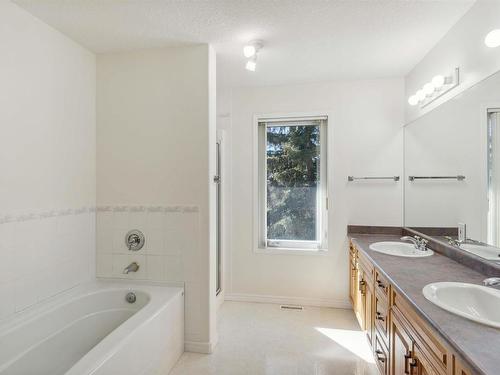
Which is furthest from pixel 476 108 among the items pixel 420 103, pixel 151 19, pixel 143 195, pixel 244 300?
pixel 244 300

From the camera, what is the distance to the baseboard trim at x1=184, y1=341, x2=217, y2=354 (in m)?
2.24

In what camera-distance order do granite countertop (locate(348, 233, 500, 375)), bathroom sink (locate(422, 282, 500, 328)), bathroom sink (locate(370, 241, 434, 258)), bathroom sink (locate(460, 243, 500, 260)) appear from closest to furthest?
granite countertop (locate(348, 233, 500, 375)), bathroom sink (locate(422, 282, 500, 328)), bathroom sink (locate(460, 243, 500, 260)), bathroom sink (locate(370, 241, 434, 258))

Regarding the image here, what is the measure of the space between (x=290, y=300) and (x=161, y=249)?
5.39ft

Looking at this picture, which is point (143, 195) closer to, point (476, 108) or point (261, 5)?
point (261, 5)

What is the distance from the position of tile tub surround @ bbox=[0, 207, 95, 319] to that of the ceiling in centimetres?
139

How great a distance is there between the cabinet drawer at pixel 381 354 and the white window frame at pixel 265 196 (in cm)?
119

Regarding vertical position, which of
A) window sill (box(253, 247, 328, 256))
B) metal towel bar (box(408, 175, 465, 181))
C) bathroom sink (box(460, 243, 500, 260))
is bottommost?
window sill (box(253, 247, 328, 256))

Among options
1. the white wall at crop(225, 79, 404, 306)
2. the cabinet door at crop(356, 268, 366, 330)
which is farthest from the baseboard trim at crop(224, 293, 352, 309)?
the cabinet door at crop(356, 268, 366, 330)

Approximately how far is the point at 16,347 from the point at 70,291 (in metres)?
0.56

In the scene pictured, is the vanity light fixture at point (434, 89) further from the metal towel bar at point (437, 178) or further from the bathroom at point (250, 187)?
the metal towel bar at point (437, 178)

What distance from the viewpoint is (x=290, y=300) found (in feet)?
10.2

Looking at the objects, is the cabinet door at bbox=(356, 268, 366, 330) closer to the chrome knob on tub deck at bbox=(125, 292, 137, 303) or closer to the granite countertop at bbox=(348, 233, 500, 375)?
the granite countertop at bbox=(348, 233, 500, 375)

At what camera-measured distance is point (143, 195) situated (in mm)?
2354

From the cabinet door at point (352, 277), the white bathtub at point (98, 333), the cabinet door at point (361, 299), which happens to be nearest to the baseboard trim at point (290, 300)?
the cabinet door at point (352, 277)
